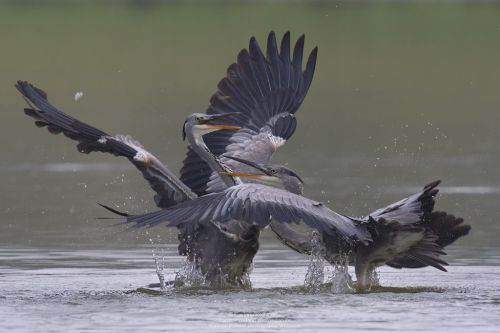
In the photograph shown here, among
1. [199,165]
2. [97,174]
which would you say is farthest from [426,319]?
[97,174]

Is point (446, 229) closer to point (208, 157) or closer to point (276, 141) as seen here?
point (208, 157)

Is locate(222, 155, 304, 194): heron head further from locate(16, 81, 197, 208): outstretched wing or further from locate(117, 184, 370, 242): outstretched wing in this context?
locate(117, 184, 370, 242): outstretched wing

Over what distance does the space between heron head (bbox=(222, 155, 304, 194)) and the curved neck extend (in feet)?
0.23

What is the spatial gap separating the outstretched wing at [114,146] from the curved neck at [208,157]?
0.39 m

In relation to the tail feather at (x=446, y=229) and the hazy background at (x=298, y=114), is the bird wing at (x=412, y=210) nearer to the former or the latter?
the tail feather at (x=446, y=229)

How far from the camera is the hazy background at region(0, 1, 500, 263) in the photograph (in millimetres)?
17062

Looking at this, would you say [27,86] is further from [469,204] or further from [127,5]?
[127,5]

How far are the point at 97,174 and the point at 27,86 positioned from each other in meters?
5.89

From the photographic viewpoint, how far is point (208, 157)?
13148 millimetres

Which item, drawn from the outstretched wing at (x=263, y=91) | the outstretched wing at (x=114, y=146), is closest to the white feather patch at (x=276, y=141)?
the outstretched wing at (x=263, y=91)

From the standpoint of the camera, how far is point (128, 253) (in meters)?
14.4

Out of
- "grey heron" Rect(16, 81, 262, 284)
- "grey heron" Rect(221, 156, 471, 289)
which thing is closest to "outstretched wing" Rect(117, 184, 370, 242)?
"grey heron" Rect(221, 156, 471, 289)

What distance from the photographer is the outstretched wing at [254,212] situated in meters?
11.9

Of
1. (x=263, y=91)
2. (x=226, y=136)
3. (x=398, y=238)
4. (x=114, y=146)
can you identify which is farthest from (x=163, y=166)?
(x=263, y=91)
